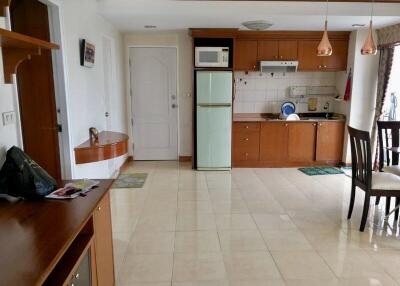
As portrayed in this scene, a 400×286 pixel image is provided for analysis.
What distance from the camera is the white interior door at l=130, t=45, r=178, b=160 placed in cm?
562

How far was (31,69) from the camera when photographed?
9.53ft

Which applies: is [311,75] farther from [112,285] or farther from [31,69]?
[112,285]

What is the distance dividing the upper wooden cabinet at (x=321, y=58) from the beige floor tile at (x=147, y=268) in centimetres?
412

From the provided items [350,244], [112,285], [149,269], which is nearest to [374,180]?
[350,244]

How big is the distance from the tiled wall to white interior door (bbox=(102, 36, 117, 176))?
2184 millimetres

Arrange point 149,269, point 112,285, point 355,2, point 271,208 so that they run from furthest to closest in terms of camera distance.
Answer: point 355,2, point 271,208, point 149,269, point 112,285

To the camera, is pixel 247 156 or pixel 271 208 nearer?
pixel 271 208

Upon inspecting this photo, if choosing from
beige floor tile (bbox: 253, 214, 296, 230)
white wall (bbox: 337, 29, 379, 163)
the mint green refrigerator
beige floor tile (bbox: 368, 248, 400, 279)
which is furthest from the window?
beige floor tile (bbox: 368, 248, 400, 279)

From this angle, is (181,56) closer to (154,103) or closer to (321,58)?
(154,103)

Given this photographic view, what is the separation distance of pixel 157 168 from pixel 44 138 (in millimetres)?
2621

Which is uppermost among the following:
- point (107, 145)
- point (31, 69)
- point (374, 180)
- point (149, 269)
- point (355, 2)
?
point (355, 2)

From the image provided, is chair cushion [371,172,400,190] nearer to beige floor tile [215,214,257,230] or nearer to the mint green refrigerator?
beige floor tile [215,214,257,230]

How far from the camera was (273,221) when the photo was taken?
337 cm

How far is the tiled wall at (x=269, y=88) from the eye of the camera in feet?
18.8
